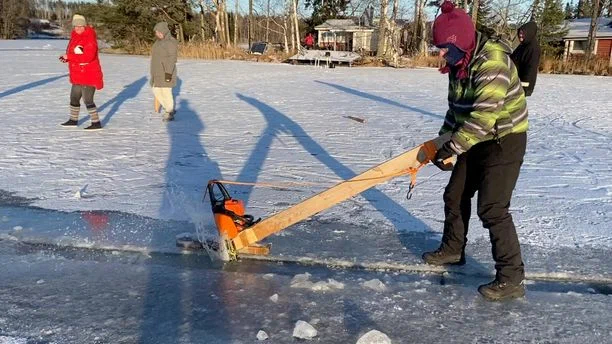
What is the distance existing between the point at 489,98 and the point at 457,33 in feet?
1.30

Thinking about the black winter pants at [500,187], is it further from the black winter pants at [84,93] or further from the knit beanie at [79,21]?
the knit beanie at [79,21]

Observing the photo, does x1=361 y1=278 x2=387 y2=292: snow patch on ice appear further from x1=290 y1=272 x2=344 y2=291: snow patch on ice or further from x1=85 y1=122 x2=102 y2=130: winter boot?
x1=85 y1=122 x2=102 y2=130: winter boot

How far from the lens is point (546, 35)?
38062mm

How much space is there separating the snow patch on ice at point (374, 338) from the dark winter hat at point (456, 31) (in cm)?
159

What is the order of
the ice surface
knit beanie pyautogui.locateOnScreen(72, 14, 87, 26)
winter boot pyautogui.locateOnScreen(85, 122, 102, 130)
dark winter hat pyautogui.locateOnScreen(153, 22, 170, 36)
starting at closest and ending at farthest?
the ice surface < knit beanie pyautogui.locateOnScreen(72, 14, 87, 26) < winter boot pyautogui.locateOnScreen(85, 122, 102, 130) < dark winter hat pyautogui.locateOnScreen(153, 22, 170, 36)

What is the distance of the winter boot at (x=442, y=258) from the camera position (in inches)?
142

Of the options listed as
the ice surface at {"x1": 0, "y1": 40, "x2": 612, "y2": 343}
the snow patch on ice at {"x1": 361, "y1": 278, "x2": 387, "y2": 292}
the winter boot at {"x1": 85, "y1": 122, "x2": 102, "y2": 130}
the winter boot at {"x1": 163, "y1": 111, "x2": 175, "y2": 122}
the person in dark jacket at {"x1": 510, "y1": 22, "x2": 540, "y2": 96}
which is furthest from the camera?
the winter boot at {"x1": 163, "y1": 111, "x2": 175, "y2": 122}

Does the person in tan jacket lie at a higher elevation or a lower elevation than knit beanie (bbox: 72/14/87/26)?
lower

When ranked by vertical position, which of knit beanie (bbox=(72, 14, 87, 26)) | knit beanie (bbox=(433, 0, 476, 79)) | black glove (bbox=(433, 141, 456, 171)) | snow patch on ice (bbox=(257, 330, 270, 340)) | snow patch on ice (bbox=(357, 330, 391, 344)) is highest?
knit beanie (bbox=(72, 14, 87, 26))

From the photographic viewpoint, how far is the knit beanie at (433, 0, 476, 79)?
2.92 meters

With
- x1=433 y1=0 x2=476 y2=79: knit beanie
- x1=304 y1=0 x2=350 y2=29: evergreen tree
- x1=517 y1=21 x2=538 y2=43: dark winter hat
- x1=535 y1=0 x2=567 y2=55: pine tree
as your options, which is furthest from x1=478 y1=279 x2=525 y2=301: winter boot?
x1=304 y1=0 x2=350 y2=29: evergreen tree

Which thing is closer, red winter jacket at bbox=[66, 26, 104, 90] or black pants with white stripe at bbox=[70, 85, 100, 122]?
red winter jacket at bbox=[66, 26, 104, 90]

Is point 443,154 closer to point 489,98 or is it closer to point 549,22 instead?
point 489,98

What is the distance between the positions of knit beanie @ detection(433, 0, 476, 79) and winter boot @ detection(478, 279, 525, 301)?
125 cm
